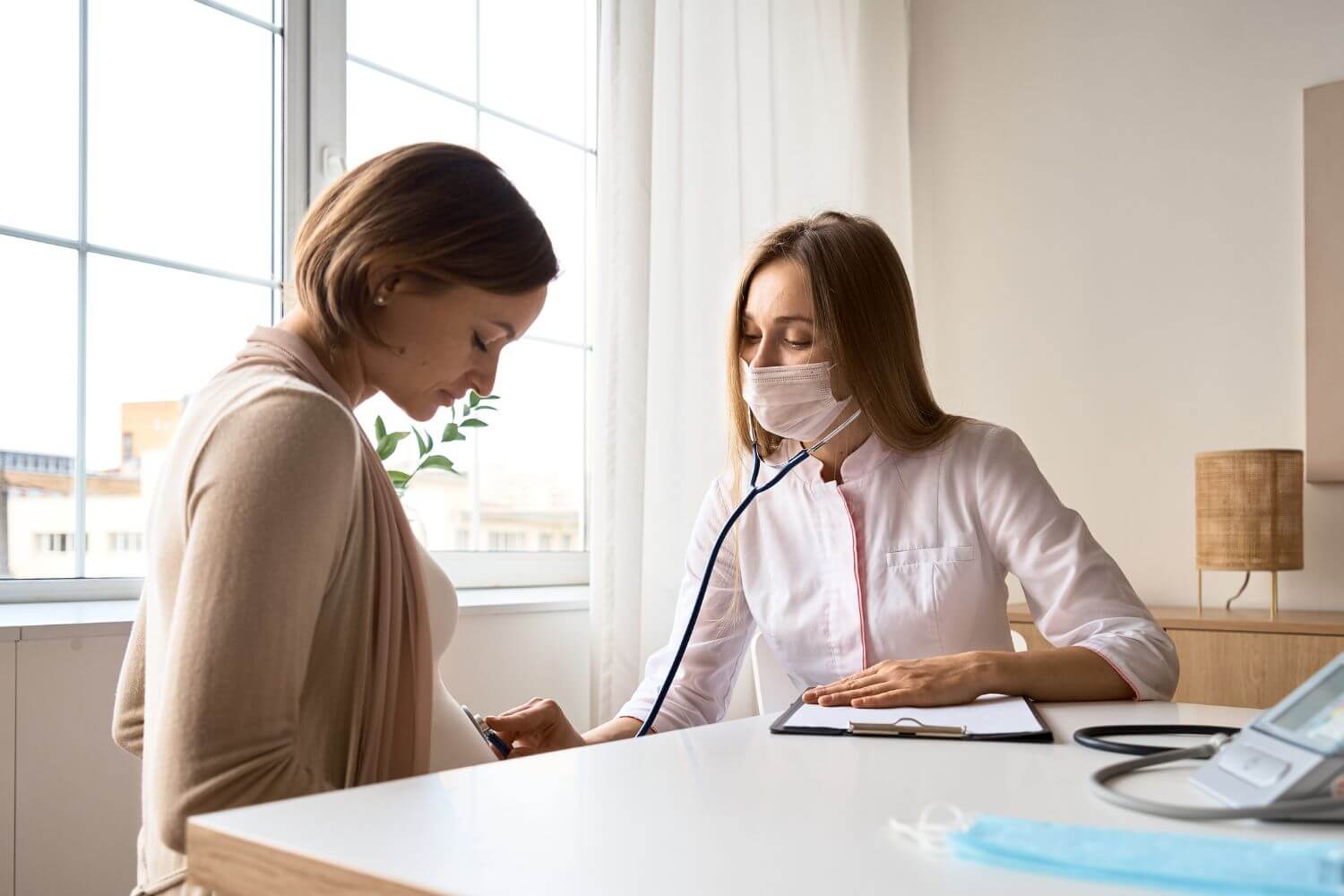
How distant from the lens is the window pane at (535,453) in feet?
8.89

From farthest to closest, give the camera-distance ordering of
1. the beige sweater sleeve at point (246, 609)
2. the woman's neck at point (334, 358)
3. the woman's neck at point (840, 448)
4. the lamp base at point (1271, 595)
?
the lamp base at point (1271, 595), the woman's neck at point (840, 448), the woman's neck at point (334, 358), the beige sweater sleeve at point (246, 609)

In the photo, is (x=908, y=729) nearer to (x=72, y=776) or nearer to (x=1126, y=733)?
(x=1126, y=733)

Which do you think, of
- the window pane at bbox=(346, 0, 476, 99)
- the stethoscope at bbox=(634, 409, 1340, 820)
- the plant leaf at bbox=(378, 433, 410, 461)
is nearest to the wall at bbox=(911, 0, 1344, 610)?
the window pane at bbox=(346, 0, 476, 99)

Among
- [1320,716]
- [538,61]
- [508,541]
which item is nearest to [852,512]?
[1320,716]

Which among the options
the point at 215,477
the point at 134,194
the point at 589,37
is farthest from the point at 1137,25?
the point at 215,477

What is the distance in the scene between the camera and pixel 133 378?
2000 mm

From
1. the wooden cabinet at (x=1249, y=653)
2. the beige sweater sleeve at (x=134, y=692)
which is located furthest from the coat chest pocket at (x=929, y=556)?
the wooden cabinet at (x=1249, y=653)

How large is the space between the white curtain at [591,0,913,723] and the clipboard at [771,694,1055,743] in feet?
3.86

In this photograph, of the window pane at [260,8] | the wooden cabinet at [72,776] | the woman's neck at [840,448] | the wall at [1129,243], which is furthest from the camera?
the wall at [1129,243]

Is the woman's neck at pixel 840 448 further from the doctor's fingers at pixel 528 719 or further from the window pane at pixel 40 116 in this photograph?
the window pane at pixel 40 116

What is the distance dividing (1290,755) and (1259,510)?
2.06m

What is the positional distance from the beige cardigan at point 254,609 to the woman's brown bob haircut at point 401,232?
0.12 metres

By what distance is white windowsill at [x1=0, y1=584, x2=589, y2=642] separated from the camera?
57.7 inches

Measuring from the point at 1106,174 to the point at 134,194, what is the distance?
2499 millimetres
